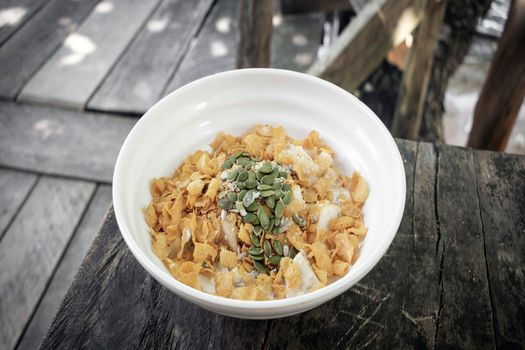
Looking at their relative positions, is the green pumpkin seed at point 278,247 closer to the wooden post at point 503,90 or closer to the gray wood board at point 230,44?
the wooden post at point 503,90

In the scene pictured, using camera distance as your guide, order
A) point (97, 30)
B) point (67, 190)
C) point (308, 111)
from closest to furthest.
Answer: point (308, 111)
point (67, 190)
point (97, 30)

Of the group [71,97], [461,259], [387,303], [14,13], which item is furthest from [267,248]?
[14,13]

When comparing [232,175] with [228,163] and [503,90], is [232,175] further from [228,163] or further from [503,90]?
[503,90]

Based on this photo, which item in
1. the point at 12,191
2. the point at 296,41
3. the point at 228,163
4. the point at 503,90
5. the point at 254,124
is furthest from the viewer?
the point at 296,41

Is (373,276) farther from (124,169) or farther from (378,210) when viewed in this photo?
(124,169)

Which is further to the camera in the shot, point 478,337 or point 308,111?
point 308,111

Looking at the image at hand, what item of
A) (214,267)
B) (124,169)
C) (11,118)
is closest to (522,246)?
(214,267)

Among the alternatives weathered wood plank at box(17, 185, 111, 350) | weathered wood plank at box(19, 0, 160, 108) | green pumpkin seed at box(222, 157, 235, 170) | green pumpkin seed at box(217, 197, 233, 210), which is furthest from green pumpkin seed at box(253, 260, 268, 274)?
weathered wood plank at box(19, 0, 160, 108)
